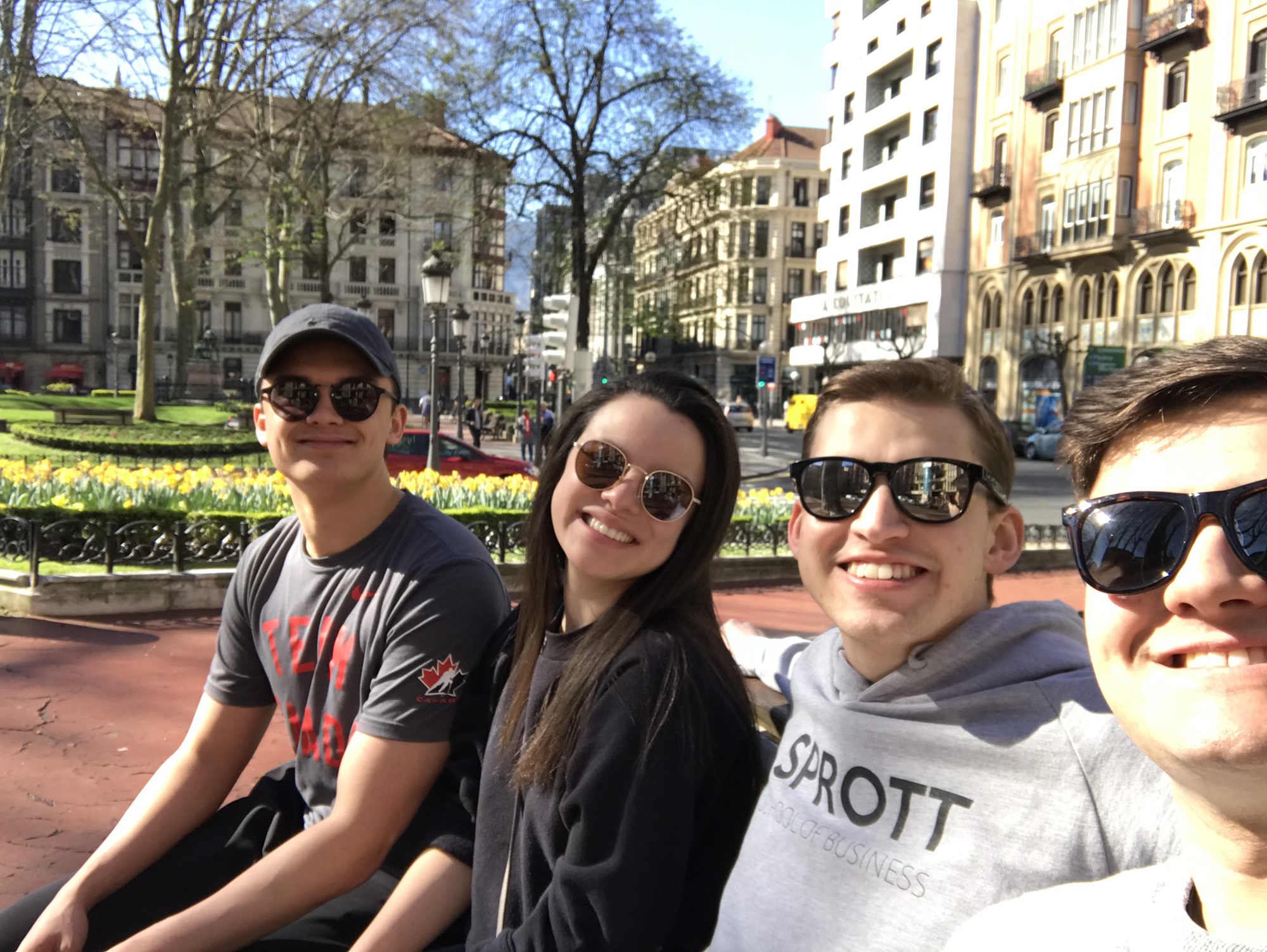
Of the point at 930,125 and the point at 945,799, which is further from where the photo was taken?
the point at 930,125

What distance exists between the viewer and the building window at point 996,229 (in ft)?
130

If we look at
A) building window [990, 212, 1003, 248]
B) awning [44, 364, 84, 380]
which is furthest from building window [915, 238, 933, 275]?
awning [44, 364, 84, 380]

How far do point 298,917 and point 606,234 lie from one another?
2436cm

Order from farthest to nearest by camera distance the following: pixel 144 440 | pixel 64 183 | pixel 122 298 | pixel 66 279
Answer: pixel 122 298 → pixel 66 279 → pixel 64 183 → pixel 144 440

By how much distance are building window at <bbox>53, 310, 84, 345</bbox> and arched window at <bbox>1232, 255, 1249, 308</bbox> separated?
60.9 m

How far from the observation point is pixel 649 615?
6.70 ft

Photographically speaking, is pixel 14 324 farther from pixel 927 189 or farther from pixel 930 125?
pixel 930 125

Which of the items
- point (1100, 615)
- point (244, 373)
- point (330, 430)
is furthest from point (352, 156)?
point (244, 373)

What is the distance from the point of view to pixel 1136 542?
1020 mm

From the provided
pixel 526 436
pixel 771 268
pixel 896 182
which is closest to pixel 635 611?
pixel 526 436

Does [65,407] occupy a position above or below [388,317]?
below

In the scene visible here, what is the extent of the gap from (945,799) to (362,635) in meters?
1.30

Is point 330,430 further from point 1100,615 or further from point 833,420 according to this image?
point 1100,615

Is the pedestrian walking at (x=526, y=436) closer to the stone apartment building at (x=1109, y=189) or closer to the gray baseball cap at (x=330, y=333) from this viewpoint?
the stone apartment building at (x=1109, y=189)
